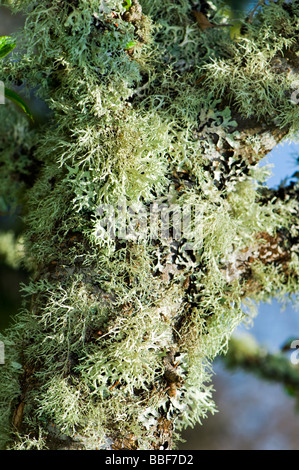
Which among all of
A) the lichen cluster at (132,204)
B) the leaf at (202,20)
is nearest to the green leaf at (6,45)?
the lichen cluster at (132,204)

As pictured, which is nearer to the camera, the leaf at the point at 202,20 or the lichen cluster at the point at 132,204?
the lichen cluster at the point at 132,204

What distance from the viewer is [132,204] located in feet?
2.35

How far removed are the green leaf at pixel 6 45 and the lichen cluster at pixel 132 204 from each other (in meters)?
0.03

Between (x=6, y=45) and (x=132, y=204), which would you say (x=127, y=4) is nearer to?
(x=6, y=45)

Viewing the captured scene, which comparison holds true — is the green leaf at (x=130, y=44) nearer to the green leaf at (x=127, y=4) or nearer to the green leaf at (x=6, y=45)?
the green leaf at (x=127, y=4)

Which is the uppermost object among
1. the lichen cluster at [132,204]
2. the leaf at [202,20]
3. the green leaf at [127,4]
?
the leaf at [202,20]

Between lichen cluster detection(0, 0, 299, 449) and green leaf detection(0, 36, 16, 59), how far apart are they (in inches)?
1.0

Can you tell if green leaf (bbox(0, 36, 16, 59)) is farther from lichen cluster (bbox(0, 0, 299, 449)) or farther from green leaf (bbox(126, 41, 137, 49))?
green leaf (bbox(126, 41, 137, 49))

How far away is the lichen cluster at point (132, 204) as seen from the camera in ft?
2.16

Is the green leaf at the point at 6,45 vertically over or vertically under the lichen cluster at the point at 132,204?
over

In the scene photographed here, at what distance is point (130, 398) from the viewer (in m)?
0.67

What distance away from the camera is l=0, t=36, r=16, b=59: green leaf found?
0.76m

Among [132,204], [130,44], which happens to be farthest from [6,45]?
[132,204]
